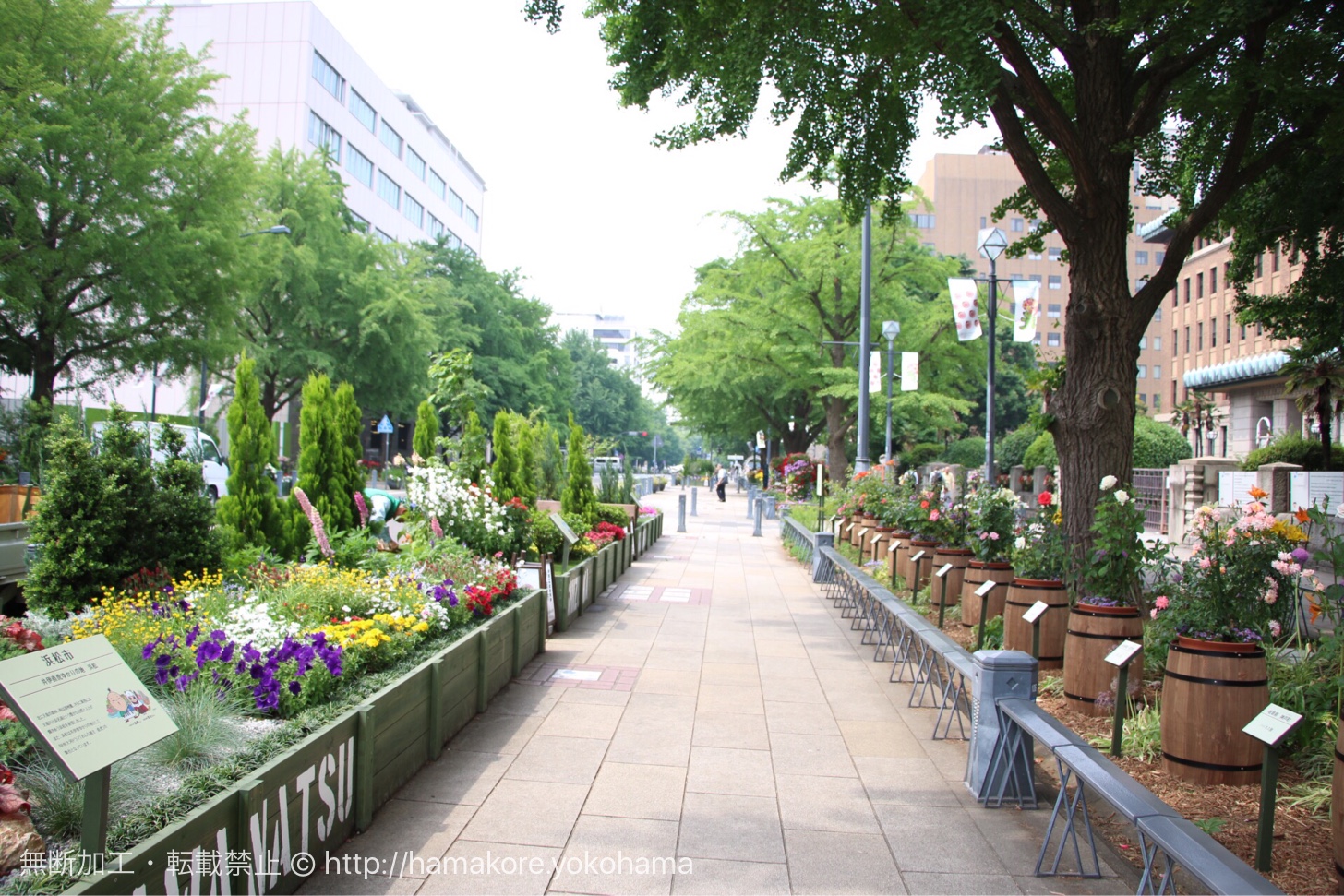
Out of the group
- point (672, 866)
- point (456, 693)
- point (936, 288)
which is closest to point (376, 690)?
point (456, 693)

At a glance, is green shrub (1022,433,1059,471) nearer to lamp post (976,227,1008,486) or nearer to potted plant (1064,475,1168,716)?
lamp post (976,227,1008,486)

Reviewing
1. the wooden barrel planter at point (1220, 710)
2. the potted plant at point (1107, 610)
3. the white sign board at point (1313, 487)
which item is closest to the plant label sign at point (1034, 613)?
the potted plant at point (1107, 610)

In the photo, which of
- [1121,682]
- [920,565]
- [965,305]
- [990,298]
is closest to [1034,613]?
[1121,682]

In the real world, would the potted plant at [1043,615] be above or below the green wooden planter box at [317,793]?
above

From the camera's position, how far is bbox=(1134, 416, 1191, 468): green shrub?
3406 centimetres

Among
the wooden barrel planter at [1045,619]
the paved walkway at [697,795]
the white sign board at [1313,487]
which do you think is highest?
the white sign board at [1313,487]

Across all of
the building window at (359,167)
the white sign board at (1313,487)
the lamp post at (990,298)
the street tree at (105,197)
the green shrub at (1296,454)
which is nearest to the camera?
the lamp post at (990,298)

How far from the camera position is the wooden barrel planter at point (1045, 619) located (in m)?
7.59

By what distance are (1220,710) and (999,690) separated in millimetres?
1080

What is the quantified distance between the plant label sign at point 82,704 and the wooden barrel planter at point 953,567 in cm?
841

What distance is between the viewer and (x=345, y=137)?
51.0m

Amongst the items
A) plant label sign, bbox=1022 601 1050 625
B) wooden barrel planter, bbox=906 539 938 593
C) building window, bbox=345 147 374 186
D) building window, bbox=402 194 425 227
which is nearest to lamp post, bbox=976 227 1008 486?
wooden barrel planter, bbox=906 539 938 593

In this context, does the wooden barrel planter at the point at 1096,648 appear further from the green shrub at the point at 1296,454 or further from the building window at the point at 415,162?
the building window at the point at 415,162

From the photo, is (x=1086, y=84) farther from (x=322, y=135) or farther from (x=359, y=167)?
(x=359, y=167)
